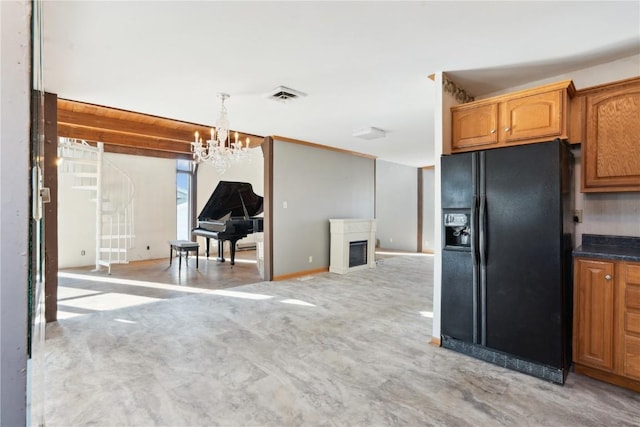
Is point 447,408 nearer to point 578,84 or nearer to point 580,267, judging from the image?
point 580,267

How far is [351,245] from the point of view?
5.87 metres

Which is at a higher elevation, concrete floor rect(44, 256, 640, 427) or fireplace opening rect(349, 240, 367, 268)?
fireplace opening rect(349, 240, 367, 268)

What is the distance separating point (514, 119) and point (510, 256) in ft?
3.50

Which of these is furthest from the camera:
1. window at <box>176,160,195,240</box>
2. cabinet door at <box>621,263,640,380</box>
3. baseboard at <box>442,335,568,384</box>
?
window at <box>176,160,195,240</box>

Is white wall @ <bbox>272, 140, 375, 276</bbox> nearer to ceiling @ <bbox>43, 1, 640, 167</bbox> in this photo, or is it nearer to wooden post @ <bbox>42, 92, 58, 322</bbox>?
ceiling @ <bbox>43, 1, 640, 167</bbox>

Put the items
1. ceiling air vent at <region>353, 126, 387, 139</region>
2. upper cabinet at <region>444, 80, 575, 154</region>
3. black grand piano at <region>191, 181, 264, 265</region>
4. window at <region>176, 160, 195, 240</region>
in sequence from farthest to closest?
window at <region>176, 160, 195, 240</region>
black grand piano at <region>191, 181, 264, 265</region>
ceiling air vent at <region>353, 126, 387, 139</region>
upper cabinet at <region>444, 80, 575, 154</region>

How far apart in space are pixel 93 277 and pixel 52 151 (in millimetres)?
2841

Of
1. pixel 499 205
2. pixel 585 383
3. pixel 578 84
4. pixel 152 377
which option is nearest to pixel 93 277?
pixel 152 377

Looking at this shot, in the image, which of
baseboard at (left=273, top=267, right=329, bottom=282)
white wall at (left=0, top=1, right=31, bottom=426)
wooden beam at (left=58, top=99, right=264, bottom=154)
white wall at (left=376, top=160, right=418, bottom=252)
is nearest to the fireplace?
baseboard at (left=273, top=267, right=329, bottom=282)

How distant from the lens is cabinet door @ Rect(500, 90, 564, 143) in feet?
7.36

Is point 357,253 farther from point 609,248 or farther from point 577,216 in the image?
point 609,248

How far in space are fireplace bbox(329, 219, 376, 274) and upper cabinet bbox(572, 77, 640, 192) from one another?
12.3 feet

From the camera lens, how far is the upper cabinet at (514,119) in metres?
2.24

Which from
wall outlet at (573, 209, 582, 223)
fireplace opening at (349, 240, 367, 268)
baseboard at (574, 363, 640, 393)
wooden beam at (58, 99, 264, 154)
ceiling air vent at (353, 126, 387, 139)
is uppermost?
wooden beam at (58, 99, 264, 154)
